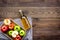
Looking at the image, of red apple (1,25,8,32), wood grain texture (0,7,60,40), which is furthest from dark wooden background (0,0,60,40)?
red apple (1,25,8,32)

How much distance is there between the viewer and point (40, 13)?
1.55m

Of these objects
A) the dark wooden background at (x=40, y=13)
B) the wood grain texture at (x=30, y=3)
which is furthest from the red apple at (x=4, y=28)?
the wood grain texture at (x=30, y=3)

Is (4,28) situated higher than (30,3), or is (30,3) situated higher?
(30,3)

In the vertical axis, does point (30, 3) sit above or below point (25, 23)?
above

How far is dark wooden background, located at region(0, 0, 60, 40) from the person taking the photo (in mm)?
1521

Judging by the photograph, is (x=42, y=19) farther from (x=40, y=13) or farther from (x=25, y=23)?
(x=25, y=23)

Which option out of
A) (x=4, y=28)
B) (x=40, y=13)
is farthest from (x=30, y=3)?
(x=4, y=28)

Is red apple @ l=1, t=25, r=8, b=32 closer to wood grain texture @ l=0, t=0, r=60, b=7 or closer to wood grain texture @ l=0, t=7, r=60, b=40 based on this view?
wood grain texture @ l=0, t=7, r=60, b=40

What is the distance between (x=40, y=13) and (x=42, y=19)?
6cm

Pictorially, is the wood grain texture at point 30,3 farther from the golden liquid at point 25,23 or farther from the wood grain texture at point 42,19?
the golden liquid at point 25,23

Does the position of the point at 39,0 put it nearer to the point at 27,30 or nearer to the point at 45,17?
the point at 45,17

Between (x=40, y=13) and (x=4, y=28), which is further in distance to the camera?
(x=40, y=13)

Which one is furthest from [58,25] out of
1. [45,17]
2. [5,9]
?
[5,9]

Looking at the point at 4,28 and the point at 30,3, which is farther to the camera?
the point at 30,3
